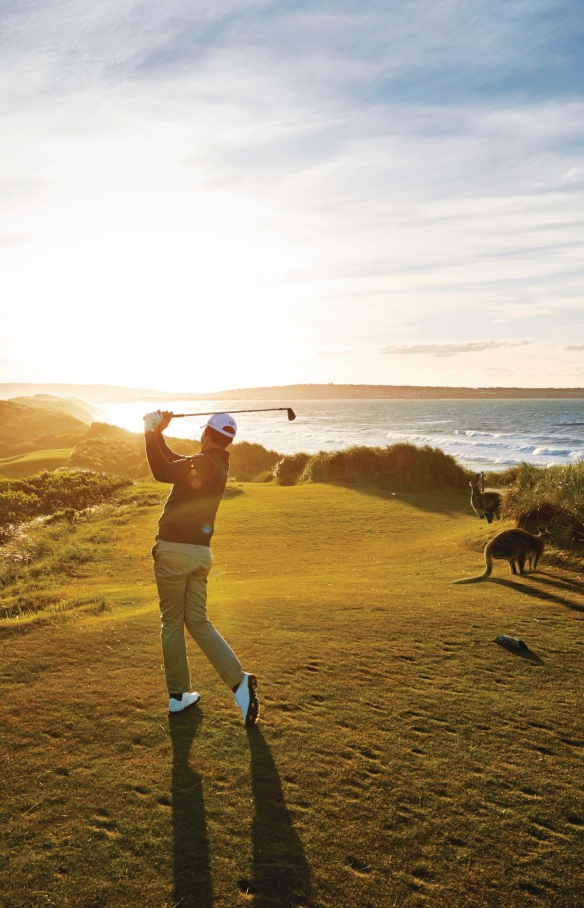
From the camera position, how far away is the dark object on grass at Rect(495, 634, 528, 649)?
754 centimetres

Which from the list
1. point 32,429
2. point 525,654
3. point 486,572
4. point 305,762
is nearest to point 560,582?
point 486,572

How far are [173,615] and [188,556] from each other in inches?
23.5

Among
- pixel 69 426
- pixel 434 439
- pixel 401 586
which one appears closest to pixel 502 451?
pixel 434 439

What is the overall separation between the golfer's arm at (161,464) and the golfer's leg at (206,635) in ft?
3.06

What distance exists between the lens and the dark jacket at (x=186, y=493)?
17.8 ft

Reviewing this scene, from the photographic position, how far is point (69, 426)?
80.1 metres

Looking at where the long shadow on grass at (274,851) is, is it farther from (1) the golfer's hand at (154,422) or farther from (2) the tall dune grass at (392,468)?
(2) the tall dune grass at (392,468)

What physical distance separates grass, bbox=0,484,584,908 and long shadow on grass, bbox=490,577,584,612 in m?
0.12

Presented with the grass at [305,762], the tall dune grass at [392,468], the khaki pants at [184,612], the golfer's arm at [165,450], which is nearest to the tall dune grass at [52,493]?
the tall dune grass at [392,468]

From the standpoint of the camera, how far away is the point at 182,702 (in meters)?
5.61

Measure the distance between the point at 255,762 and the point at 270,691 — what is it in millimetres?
1263

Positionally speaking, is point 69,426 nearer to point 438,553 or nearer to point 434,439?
point 434,439

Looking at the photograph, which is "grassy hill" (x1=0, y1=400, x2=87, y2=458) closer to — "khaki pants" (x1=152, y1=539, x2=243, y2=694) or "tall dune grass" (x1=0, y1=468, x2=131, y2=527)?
"tall dune grass" (x1=0, y1=468, x2=131, y2=527)

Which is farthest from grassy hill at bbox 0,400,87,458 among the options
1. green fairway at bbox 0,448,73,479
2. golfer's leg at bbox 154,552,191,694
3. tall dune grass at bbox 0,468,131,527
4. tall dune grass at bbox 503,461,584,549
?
golfer's leg at bbox 154,552,191,694
